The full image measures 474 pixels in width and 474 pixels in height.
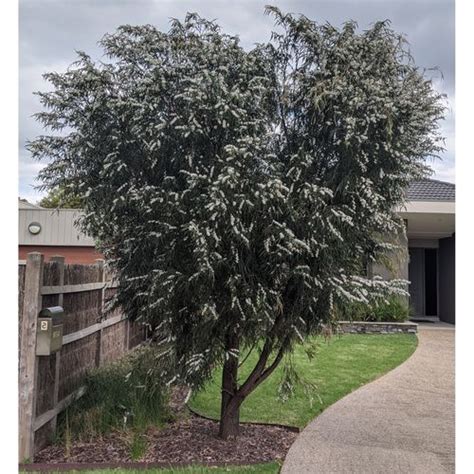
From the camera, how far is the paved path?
3.47m

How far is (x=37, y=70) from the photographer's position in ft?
12.0

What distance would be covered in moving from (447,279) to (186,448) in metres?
8.62

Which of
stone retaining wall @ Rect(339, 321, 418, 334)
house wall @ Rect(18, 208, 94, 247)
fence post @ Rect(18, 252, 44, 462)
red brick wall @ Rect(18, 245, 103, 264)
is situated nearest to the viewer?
fence post @ Rect(18, 252, 44, 462)

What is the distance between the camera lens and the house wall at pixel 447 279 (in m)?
10.6

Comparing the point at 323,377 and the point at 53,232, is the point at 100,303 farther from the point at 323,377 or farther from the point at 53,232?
the point at 53,232

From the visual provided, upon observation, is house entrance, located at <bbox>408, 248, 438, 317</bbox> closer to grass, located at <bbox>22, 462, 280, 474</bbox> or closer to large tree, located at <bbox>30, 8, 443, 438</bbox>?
large tree, located at <bbox>30, 8, 443, 438</bbox>

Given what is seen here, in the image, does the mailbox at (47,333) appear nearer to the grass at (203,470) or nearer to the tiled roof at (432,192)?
the grass at (203,470)

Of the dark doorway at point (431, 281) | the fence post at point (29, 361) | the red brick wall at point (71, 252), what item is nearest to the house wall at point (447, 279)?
the dark doorway at point (431, 281)

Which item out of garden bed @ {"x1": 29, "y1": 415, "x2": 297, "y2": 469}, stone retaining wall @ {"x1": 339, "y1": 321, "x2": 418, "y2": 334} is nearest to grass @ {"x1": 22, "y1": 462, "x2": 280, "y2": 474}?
garden bed @ {"x1": 29, "y1": 415, "x2": 297, "y2": 469}

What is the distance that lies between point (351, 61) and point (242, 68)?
676 mm

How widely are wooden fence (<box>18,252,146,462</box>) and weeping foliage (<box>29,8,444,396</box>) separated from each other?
561 millimetres

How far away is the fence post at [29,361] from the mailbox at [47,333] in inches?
1.2

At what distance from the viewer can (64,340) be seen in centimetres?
412
